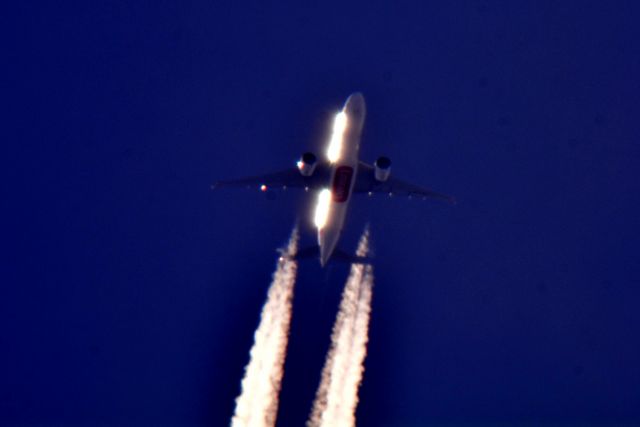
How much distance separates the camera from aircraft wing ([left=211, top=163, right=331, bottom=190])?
39.4 metres

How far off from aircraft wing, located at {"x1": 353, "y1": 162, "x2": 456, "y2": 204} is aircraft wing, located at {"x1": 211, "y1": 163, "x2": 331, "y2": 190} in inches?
88.3

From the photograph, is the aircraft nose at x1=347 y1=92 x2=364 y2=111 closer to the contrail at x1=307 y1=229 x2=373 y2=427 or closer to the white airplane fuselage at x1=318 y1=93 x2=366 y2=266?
the white airplane fuselage at x1=318 y1=93 x2=366 y2=266

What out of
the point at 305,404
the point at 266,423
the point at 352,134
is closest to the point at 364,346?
the point at 305,404

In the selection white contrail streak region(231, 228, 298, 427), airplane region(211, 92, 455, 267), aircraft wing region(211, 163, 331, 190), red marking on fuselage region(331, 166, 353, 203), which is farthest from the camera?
aircraft wing region(211, 163, 331, 190)

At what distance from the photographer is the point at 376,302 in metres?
39.8

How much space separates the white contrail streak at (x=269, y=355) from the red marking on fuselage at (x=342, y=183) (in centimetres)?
465

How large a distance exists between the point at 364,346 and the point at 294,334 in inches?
176

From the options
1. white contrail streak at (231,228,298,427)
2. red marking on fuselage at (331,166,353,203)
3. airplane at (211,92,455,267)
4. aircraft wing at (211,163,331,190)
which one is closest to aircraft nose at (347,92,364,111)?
airplane at (211,92,455,267)

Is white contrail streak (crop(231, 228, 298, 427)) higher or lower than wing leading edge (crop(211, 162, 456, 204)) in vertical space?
lower

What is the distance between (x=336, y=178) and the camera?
37.1 metres

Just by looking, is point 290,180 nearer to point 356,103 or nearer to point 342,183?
point 342,183

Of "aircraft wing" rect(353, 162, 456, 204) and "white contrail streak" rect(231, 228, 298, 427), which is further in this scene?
"aircraft wing" rect(353, 162, 456, 204)

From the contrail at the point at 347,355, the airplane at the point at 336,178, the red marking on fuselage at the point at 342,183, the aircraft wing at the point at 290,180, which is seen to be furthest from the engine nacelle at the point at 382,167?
the contrail at the point at 347,355

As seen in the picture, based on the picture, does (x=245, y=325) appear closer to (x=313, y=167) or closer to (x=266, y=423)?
(x=266, y=423)
